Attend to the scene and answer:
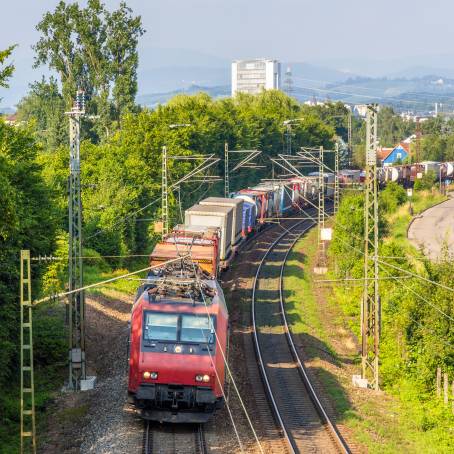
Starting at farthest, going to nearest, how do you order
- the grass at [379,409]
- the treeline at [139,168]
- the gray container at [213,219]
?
the treeline at [139,168]
the gray container at [213,219]
the grass at [379,409]

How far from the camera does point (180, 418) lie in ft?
66.5

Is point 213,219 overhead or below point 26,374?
overhead

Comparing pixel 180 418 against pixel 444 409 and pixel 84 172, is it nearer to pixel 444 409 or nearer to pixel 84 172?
pixel 444 409

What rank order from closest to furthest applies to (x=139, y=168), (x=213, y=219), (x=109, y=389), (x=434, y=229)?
(x=109, y=389)
(x=213, y=219)
(x=139, y=168)
(x=434, y=229)

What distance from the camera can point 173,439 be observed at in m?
20.4

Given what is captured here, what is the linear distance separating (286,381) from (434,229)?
4912cm

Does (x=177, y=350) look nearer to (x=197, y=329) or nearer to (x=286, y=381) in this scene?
(x=197, y=329)

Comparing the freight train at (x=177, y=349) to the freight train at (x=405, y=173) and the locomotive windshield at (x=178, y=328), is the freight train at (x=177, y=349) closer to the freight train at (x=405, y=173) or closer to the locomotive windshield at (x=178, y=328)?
the locomotive windshield at (x=178, y=328)

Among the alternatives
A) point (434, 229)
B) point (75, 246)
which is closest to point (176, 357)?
point (75, 246)

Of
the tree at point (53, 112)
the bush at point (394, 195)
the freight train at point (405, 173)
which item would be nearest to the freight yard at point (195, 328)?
the tree at point (53, 112)

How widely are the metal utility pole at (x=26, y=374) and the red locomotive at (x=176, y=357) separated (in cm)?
259

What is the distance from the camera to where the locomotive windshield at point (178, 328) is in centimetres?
2055

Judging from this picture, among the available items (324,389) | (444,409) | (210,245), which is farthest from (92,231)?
(444,409)

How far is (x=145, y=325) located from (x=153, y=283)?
5.87 ft
